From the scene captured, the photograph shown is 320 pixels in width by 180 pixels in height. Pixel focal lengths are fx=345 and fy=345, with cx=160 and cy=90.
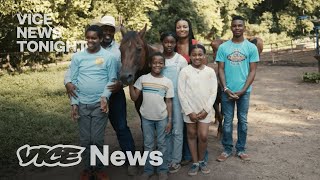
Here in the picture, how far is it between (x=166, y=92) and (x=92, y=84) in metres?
0.92

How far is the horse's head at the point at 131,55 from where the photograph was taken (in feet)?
12.7

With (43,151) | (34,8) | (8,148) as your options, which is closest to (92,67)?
(43,151)

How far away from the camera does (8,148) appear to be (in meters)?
5.71

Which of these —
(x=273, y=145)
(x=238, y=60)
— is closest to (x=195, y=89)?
(x=238, y=60)

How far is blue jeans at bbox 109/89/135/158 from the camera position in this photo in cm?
444

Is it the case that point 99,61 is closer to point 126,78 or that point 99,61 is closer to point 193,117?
point 126,78

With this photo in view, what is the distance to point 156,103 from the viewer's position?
4.27m

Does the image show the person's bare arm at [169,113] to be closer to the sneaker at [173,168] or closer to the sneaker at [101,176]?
the sneaker at [173,168]

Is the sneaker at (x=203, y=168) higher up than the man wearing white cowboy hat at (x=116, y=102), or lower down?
lower down

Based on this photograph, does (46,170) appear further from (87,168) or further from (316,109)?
(316,109)

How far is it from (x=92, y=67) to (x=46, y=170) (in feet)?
6.05

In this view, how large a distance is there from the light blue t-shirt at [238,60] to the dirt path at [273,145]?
115cm

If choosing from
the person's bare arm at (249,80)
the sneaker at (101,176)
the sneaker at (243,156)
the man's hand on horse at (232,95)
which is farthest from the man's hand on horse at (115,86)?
the sneaker at (243,156)

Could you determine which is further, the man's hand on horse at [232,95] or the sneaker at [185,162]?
the sneaker at [185,162]
